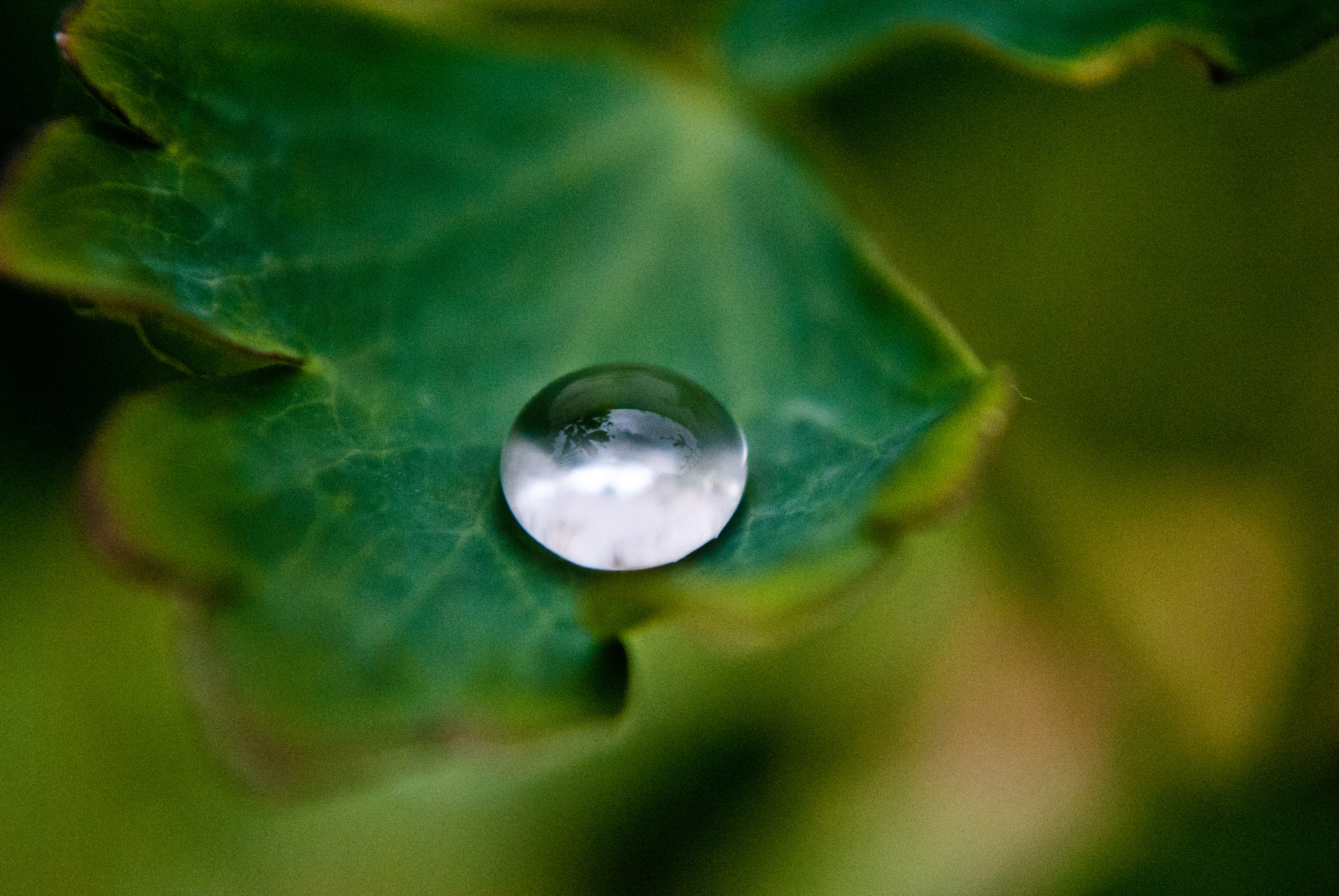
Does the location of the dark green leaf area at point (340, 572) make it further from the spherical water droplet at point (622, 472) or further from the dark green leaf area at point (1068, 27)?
the dark green leaf area at point (1068, 27)

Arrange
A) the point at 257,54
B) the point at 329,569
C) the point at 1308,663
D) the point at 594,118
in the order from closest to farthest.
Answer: the point at 329,569 < the point at 257,54 < the point at 594,118 < the point at 1308,663

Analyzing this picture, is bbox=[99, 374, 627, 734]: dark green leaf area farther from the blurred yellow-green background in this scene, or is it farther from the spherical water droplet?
the blurred yellow-green background

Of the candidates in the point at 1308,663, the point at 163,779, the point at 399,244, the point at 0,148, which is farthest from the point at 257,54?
the point at 1308,663

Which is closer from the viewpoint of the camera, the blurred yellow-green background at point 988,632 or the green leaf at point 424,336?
the green leaf at point 424,336

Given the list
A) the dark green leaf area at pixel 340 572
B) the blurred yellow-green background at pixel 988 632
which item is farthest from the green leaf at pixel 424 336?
the blurred yellow-green background at pixel 988 632

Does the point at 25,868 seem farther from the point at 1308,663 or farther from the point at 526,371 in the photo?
the point at 1308,663
